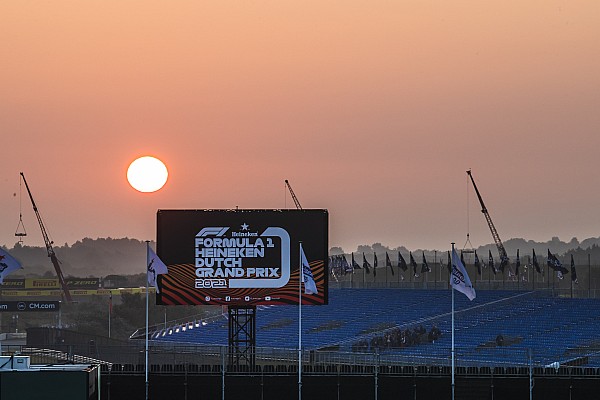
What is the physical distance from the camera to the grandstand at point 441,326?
102 m

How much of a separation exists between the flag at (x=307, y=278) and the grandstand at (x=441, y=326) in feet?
66.8

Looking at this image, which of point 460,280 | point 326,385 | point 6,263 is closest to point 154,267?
point 6,263

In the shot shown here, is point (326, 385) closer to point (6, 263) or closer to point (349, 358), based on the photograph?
point (6, 263)

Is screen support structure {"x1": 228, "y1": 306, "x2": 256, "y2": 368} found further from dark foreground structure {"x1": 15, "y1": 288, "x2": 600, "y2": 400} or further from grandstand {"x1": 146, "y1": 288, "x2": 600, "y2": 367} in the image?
grandstand {"x1": 146, "y1": 288, "x2": 600, "y2": 367}

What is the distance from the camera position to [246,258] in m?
71.5

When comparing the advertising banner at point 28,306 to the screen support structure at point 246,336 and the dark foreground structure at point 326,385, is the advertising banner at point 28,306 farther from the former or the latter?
the dark foreground structure at point 326,385

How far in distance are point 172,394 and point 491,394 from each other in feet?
49.8

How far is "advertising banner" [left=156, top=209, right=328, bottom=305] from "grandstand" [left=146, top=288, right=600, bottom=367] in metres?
20.3

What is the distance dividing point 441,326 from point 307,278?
52.6 metres

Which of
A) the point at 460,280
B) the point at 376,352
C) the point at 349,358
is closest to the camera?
the point at 460,280

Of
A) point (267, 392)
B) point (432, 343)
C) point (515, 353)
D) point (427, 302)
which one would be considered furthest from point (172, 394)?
point (427, 302)

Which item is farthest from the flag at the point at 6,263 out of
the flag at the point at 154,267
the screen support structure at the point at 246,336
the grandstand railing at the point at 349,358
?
the grandstand railing at the point at 349,358

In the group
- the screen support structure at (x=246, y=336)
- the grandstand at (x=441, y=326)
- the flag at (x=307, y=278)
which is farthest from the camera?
the grandstand at (x=441, y=326)

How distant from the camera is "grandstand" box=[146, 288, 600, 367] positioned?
3999 inches
